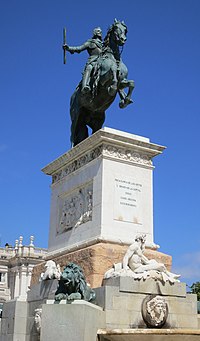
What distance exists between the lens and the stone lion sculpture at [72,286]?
10.4 meters

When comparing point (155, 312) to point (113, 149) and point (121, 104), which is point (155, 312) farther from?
point (121, 104)

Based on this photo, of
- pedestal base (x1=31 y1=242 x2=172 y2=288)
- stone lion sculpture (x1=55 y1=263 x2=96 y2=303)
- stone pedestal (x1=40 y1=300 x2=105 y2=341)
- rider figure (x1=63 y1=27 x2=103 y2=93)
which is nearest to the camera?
stone pedestal (x1=40 y1=300 x2=105 y2=341)

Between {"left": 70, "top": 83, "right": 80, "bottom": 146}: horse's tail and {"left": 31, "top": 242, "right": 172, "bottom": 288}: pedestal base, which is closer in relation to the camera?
{"left": 31, "top": 242, "right": 172, "bottom": 288}: pedestal base

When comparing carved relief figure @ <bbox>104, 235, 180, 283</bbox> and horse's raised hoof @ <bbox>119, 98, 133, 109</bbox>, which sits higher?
horse's raised hoof @ <bbox>119, 98, 133, 109</bbox>

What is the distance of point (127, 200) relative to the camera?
45.2 feet

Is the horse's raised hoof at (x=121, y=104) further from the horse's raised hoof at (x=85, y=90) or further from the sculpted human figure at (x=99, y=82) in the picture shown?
the horse's raised hoof at (x=85, y=90)

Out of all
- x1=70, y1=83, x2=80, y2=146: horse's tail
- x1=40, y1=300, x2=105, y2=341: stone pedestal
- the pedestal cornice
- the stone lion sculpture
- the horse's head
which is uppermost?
the horse's head

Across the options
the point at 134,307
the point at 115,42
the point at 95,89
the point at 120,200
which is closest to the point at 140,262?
the point at 134,307

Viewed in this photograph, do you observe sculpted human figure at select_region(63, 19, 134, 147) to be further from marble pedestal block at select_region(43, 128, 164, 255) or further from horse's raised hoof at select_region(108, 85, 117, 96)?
marble pedestal block at select_region(43, 128, 164, 255)

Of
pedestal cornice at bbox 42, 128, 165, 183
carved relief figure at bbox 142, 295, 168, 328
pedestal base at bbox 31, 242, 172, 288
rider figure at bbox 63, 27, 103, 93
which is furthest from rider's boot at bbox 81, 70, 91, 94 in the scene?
carved relief figure at bbox 142, 295, 168, 328

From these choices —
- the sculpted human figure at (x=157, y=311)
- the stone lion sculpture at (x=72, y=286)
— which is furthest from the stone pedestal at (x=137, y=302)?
the stone lion sculpture at (x=72, y=286)

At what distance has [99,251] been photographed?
12.5m

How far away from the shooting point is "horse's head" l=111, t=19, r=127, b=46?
15359mm

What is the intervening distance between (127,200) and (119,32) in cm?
513
